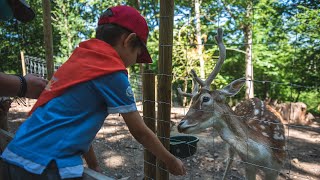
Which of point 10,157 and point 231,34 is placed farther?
point 231,34

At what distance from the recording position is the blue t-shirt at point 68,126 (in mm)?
1317

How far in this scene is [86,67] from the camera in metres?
1.37

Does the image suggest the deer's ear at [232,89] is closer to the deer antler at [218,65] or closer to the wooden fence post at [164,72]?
the deer antler at [218,65]

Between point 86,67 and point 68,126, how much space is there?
0.26 m

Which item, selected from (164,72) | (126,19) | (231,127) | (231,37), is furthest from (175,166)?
(231,37)

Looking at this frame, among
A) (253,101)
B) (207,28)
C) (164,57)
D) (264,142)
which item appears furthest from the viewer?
(207,28)

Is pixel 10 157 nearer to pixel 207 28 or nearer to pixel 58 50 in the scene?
pixel 207 28

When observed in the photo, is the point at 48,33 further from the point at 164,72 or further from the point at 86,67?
the point at 86,67

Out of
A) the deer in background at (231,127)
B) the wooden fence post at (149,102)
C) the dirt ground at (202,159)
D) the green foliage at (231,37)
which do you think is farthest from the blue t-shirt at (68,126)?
the green foliage at (231,37)

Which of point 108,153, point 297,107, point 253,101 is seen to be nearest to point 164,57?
point 253,101

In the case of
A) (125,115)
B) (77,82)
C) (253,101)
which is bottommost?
(253,101)

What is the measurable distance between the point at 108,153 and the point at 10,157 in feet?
13.1

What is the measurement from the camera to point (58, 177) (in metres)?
1.30

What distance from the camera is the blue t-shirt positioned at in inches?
51.9
